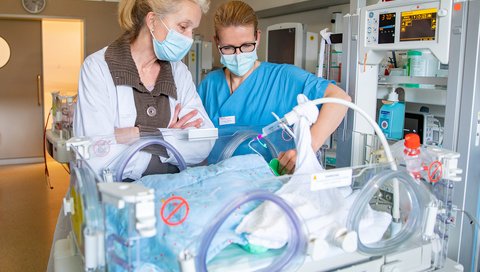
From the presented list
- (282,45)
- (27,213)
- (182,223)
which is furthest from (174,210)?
(27,213)

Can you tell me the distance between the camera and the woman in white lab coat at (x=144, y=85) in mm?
1535

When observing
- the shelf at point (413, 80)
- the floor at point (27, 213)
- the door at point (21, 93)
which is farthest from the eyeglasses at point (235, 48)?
the door at point (21, 93)

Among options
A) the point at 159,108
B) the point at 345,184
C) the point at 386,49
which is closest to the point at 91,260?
the point at 345,184

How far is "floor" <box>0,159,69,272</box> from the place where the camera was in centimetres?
324

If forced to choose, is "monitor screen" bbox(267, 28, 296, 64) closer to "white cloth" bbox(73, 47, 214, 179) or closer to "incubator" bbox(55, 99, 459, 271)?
"white cloth" bbox(73, 47, 214, 179)

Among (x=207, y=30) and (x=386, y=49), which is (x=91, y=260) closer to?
(x=386, y=49)

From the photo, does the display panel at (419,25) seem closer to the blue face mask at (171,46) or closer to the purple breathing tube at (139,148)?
the blue face mask at (171,46)

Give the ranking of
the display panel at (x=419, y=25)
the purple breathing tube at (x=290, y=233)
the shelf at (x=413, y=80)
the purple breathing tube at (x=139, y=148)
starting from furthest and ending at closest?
the shelf at (x=413, y=80)
the display panel at (x=419, y=25)
the purple breathing tube at (x=139, y=148)
the purple breathing tube at (x=290, y=233)

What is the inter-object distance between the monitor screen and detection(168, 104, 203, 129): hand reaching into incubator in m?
2.38

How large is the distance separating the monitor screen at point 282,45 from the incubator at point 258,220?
2.68m

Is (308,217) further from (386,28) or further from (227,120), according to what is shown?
(386,28)

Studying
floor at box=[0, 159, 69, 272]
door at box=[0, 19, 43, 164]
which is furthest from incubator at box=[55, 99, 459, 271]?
door at box=[0, 19, 43, 164]

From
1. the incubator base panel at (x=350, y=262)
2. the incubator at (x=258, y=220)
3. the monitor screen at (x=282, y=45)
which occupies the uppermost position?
the monitor screen at (x=282, y=45)

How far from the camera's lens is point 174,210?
0.97 metres
